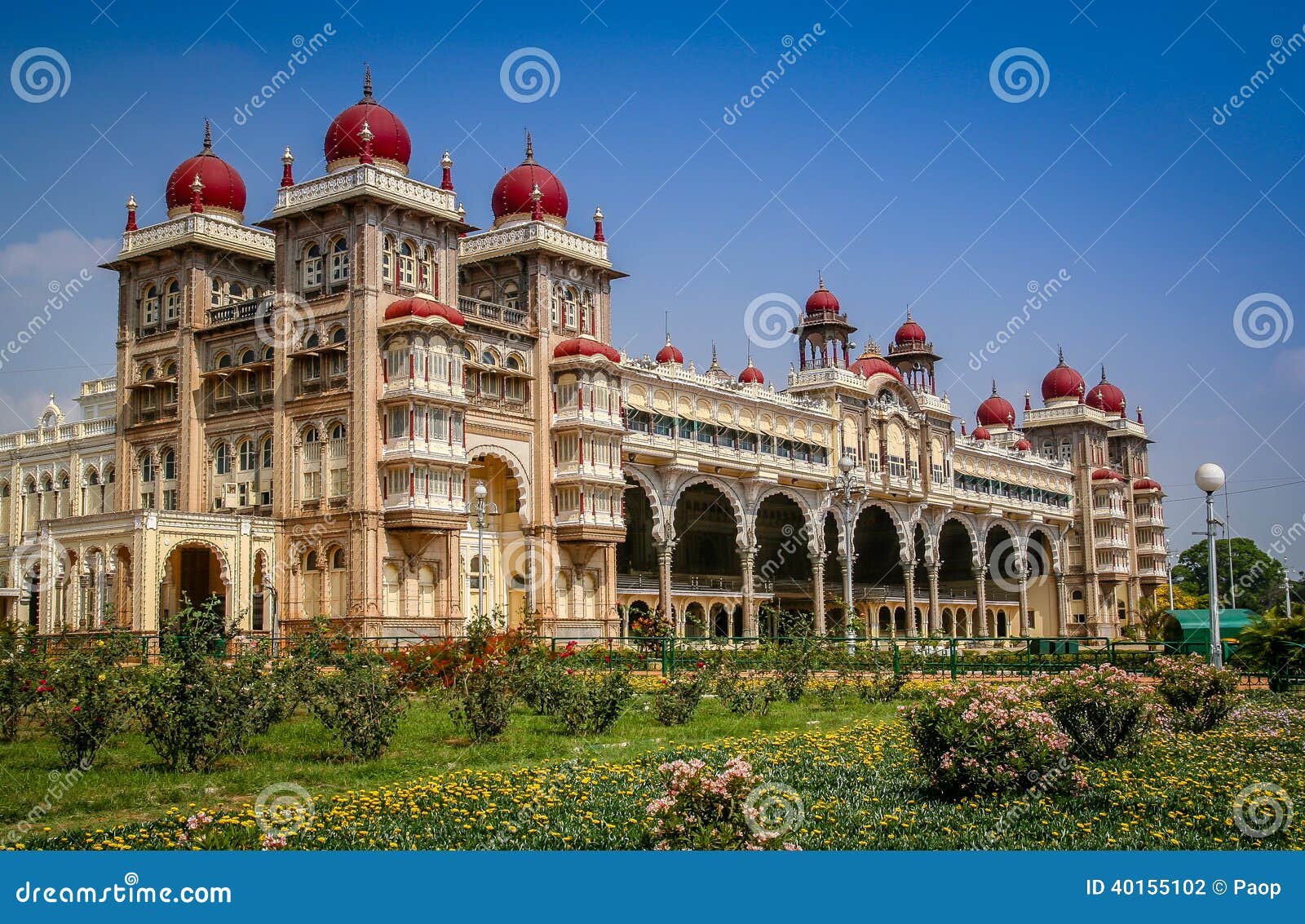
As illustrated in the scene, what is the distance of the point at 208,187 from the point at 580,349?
15.9 meters

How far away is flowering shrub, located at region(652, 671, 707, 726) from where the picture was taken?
22.0 meters

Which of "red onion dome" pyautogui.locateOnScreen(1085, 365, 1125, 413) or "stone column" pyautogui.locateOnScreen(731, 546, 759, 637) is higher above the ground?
"red onion dome" pyautogui.locateOnScreen(1085, 365, 1125, 413)

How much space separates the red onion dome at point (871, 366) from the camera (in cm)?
6911

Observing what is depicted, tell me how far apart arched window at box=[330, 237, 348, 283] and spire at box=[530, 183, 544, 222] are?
822 cm

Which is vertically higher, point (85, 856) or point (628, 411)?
point (628, 411)

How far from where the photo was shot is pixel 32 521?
55.3 metres

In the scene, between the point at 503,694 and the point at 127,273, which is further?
the point at 127,273

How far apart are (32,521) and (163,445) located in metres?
11.4

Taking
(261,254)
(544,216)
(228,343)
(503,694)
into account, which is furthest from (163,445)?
(503,694)

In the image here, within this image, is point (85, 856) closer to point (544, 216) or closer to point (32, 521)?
point (544, 216)

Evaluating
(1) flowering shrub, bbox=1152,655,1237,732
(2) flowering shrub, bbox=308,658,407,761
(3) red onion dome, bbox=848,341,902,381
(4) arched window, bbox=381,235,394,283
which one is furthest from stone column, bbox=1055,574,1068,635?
(2) flowering shrub, bbox=308,658,407,761

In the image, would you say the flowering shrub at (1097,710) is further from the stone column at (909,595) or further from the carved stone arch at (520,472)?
the stone column at (909,595)

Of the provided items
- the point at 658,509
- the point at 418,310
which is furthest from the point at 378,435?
the point at 658,509

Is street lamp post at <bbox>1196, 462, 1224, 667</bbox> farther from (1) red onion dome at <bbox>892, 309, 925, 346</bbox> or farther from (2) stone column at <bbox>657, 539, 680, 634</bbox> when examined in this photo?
(1) red onion dome at <bbox>892, 309, 925, 346</bbox>
